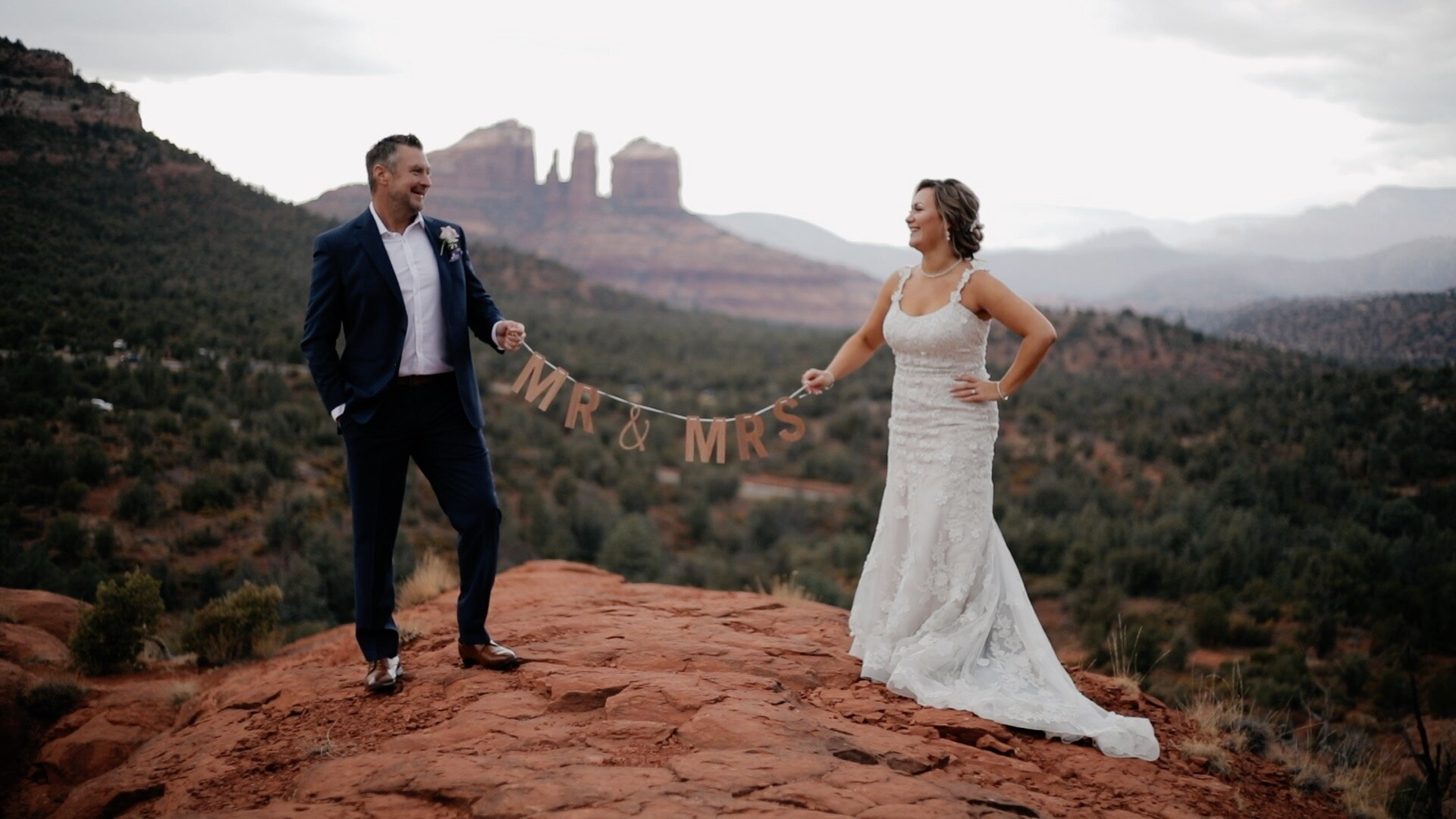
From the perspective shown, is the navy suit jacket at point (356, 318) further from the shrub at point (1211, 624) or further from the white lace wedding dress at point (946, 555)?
the shrub at point (1211, 624)

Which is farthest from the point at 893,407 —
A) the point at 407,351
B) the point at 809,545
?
the point at 809,545

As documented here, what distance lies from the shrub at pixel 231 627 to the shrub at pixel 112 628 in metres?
0.55

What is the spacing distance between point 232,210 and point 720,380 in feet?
54.6

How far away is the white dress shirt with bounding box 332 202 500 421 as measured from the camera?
4840 millimetres

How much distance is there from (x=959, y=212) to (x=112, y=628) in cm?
727

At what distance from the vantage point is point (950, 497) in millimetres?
5309

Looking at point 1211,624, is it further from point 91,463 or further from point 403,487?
point 91,463

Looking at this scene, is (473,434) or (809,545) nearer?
(473,434)

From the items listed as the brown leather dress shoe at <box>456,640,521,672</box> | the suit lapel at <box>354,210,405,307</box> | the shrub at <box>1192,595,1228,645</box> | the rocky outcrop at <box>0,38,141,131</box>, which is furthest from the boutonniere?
the shrub at <box>1192,595,1228,645</box>

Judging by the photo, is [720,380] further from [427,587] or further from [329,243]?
[329,243]

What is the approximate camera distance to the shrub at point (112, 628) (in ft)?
25.4

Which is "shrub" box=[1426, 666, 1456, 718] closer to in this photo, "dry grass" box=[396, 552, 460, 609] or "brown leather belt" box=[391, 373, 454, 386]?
"dry grass" box=[396, 552, 460, 609]

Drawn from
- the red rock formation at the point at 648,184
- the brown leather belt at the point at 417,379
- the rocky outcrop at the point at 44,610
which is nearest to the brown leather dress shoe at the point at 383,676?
the brown leather belt at the point at 417,379

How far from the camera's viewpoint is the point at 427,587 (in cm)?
889
